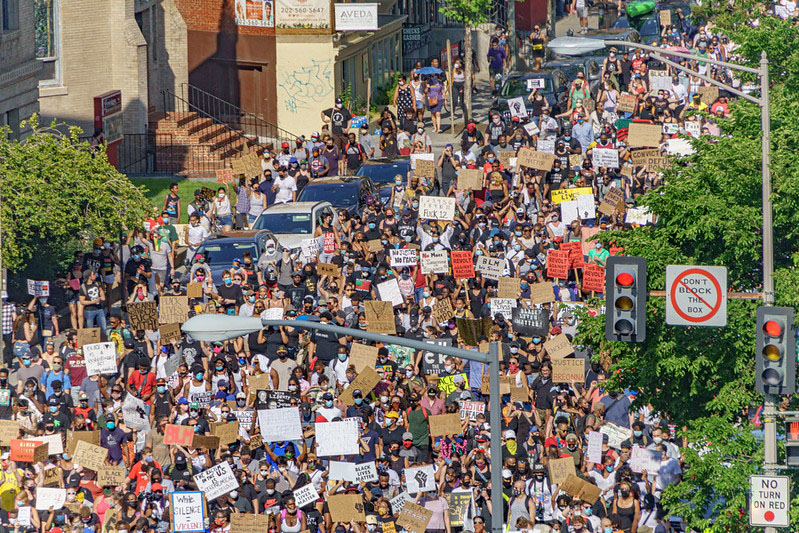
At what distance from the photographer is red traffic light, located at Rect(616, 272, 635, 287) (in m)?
15.2

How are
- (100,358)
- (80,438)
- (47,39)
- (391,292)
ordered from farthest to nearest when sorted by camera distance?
1. (47,39)
2. (391,292)
3. (100,358)
4. (80,438)

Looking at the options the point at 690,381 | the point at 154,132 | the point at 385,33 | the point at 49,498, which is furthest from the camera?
the point at 385,33

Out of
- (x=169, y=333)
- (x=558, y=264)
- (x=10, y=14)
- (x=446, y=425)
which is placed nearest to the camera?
(x=446, y=425)

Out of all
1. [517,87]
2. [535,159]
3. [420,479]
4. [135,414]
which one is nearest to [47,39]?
[517,87]

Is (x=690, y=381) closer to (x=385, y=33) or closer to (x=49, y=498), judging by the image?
(x=49, y=498)

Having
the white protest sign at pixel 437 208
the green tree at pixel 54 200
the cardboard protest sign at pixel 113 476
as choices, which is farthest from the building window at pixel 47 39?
the cardboard protest sign at pixel 113 476

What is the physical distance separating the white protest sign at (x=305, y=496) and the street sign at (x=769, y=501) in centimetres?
680

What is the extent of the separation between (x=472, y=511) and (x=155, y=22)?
25.1 meters

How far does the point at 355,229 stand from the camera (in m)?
28.0

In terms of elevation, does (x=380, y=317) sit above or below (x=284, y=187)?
below

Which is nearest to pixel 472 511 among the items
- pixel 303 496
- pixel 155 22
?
pixel 303 496

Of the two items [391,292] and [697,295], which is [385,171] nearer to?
[391,292]

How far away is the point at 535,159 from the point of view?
96.6 ft

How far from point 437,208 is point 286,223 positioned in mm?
3118
